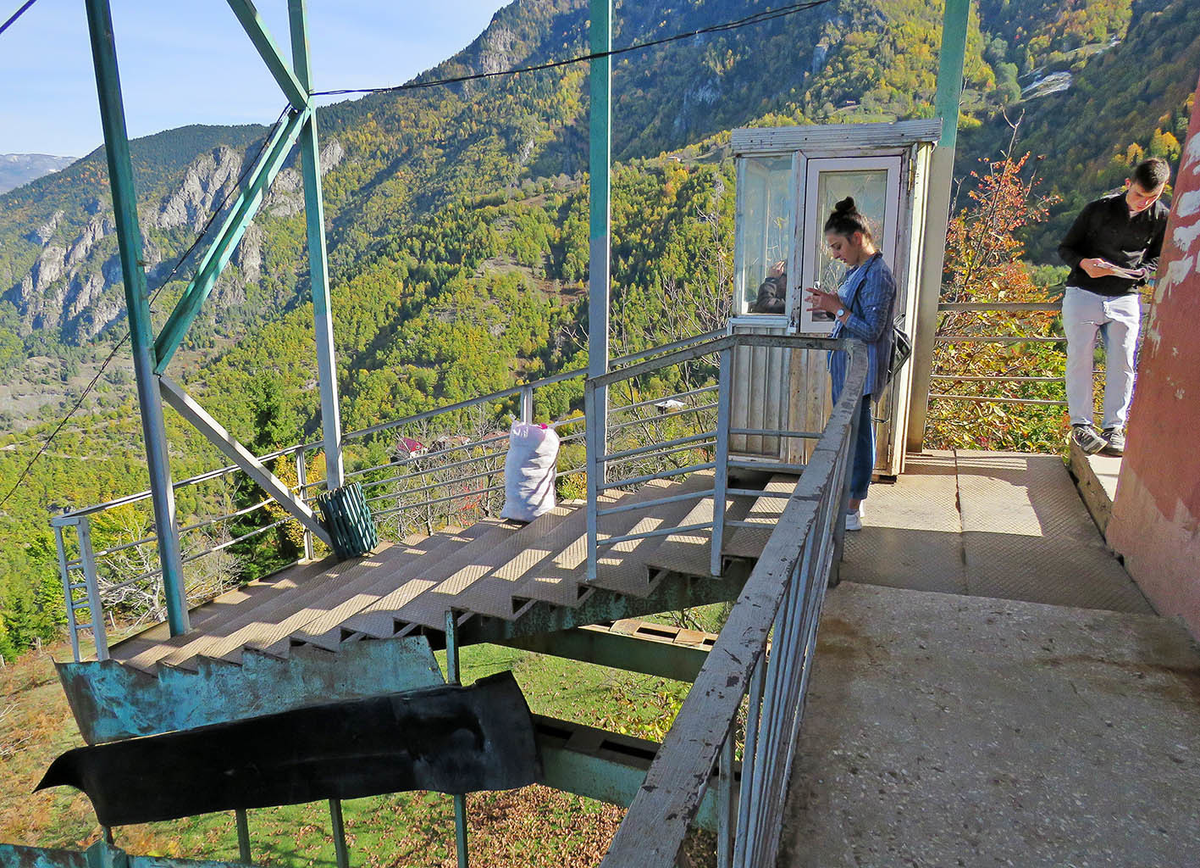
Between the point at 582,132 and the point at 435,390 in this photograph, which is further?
the point at 582,132

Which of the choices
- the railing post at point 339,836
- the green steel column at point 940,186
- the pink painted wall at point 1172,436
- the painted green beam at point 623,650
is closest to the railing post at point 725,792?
the pink painted wall at point 1172,436

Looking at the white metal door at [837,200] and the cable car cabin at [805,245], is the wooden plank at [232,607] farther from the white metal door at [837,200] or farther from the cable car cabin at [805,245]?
the white metal door at [837,200]

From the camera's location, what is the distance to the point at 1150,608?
310 centimetres

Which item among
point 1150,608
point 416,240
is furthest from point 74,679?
point 416,240

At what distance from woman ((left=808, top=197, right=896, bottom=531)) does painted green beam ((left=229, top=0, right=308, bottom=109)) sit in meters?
5.03

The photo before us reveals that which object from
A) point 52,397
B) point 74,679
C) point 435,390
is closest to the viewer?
point 74,679

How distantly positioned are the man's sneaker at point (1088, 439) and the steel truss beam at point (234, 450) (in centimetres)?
604

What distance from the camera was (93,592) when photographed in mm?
5152

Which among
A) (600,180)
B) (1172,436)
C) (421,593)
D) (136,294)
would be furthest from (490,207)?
(1172,436)

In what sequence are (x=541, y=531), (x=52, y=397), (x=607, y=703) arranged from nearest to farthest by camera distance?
(x=541, y=531)
(x=607, y=703)
(x=52, y=397)

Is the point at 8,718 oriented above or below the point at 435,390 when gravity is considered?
below

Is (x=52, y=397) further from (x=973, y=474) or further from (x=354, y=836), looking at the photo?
(x=973, y=474)

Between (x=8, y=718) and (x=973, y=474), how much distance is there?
23.6m

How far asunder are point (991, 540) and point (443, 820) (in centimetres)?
1049
